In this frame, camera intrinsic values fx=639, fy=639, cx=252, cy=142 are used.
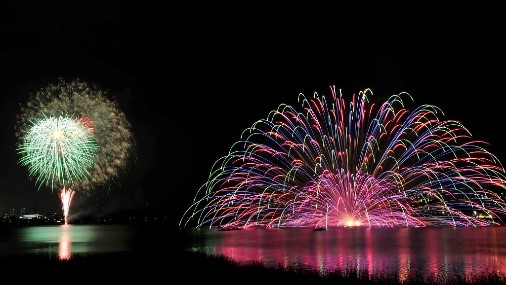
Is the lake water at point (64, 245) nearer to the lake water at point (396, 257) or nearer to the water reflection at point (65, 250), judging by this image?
the water reflection at point (65, 250)

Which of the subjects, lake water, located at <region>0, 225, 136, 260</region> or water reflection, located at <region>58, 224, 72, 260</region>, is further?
lake water, located at <region>0, 225, 136, 260</region>

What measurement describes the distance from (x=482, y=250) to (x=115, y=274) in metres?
25.7

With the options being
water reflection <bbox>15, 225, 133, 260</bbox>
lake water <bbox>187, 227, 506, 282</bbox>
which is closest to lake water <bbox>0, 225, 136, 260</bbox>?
water reflection <bbox>15, 225, 133, 260</bbox>

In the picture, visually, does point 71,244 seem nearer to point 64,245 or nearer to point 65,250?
point 64,245

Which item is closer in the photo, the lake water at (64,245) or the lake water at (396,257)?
the lake water at (396,257)

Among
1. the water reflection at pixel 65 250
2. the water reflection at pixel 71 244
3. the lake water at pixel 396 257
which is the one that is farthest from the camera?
the water reflection at pixel 71 244

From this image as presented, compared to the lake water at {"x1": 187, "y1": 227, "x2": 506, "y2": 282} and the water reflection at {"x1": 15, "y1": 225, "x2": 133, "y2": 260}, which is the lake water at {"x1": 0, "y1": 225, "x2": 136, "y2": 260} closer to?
the water reflection at {"x1": 15, "y1": 225, "x2": 133, "y2": 260}

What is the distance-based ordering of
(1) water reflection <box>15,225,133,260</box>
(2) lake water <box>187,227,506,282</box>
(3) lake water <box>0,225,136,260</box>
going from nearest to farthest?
1. (2) lake water <box>187,227,506,282</box>
2. (3) lake water <box>0,225,136,260</box>
3. (1) water reflection <box>15,225,133,260</box>

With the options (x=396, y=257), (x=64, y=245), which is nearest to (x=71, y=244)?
(x=64, y=245)

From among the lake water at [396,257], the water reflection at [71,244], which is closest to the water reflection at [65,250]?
the water reflection at [71,244]

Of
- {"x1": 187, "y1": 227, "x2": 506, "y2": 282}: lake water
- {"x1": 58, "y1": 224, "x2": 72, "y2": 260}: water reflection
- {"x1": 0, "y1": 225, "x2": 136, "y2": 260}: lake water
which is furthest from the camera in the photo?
{"x1": 0, "y1": 225, "x2": 136, "y2": 260}: lake water

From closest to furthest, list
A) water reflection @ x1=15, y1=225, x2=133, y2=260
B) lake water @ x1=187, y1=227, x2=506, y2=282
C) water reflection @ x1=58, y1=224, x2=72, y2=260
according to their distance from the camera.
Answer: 1. lake water @ x1=187, y1=227, x2=506, y2=282
2. water reflection @ x1=58, y1=224, x2=72, y2=260
3. water reflection @ x1=15, y1=225, x2=133, y2=260

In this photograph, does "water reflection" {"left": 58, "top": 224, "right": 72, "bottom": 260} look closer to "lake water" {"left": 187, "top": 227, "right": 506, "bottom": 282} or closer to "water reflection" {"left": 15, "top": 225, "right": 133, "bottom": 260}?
"water reflection" {"left": 15, "top": 225, "right": 133, "bottom": 260}

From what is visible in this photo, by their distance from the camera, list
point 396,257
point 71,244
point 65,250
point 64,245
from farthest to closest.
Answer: point 71,244, point 64,245, point 65,250, point 396,257
